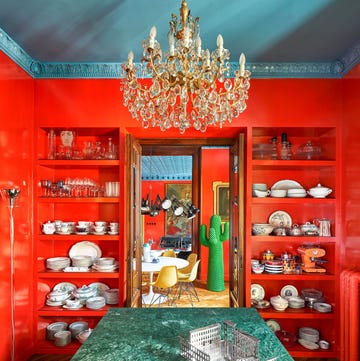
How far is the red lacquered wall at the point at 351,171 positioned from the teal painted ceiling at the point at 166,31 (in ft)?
0.85

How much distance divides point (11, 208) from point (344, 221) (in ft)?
11.5

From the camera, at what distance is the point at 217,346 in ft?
6.33

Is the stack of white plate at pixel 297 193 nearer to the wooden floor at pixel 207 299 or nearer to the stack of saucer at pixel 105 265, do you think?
the stack of saucer at pixel 105 265

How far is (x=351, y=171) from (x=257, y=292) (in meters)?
1.80

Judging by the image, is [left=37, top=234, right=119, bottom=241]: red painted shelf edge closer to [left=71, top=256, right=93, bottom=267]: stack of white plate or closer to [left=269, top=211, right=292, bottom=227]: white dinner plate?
[left=71, top=256, right=93, bottom=267]: stack of white plate

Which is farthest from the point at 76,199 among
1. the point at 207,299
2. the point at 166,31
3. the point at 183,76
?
the point at 207,299

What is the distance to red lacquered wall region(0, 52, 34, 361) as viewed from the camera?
126 inches

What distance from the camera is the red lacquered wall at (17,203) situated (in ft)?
10.5

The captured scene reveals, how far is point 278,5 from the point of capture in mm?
2619

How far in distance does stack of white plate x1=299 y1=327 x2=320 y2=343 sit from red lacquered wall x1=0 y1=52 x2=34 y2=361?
3.15 meters

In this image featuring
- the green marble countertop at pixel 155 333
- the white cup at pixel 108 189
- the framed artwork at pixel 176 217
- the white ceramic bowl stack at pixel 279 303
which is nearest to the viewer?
the green marble countertop at pixel 155 333

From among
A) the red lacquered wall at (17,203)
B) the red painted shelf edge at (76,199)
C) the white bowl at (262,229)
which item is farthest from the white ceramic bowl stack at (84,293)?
the white bowl at (262,229)

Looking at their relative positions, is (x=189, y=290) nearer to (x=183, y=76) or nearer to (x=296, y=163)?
(x=296, y=163)

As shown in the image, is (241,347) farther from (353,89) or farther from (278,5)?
(353,89)
